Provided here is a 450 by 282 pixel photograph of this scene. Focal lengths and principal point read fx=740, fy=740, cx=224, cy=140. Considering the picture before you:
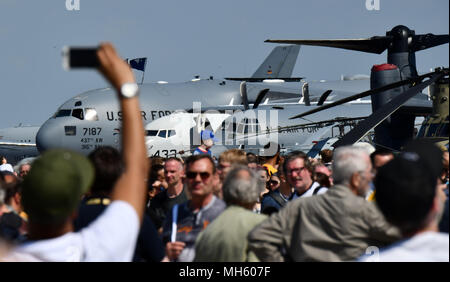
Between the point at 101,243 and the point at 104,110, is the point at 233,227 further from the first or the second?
the point at 104,110

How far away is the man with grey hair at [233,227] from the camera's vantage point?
4.79m

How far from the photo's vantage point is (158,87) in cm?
3612

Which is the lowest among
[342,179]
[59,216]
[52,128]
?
[52,128]

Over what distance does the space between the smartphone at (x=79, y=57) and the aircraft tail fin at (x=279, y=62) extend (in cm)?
5547

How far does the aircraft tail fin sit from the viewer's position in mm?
57781

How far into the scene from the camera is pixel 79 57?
2584 mm

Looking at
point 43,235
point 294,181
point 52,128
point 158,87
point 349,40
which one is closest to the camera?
point 43,235

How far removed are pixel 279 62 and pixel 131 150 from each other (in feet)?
181

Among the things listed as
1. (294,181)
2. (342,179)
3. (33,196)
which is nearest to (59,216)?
(33,196)

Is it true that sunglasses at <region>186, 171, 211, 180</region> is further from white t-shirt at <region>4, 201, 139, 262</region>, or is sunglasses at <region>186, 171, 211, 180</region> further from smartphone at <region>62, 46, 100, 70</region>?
smartphone at <region>62, 46, 100, 70</region>

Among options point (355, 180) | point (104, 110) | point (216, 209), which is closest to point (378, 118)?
point (216, 209)
